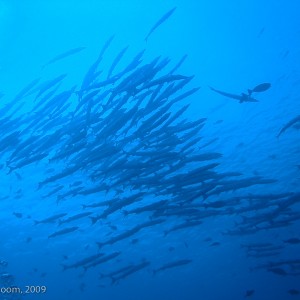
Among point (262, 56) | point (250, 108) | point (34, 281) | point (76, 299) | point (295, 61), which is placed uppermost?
point (262, 56)

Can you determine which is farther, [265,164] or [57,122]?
[265,164]

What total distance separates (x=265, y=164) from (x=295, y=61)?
1220 cm

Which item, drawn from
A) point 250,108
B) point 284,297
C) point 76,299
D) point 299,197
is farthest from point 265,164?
point 76,299

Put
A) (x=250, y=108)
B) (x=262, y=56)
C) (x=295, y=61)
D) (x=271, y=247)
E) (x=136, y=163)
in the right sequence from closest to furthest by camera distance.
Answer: (x=136, y=163), (x=271, y=247), (x=250, y=108), (x=295, y=61), (x=262, y=56)

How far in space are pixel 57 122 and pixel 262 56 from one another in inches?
Result: 930

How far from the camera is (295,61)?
26.4 metres

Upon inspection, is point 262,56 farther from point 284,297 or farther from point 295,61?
point 284,297

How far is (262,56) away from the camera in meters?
30.1

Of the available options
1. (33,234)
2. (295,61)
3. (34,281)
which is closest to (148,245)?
(33,234)

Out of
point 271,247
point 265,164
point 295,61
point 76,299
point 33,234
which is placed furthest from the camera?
point 76,299

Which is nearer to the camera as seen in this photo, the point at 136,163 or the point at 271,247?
the point at 136,163

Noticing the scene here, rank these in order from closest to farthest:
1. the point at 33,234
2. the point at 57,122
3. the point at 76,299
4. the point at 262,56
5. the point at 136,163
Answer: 1. the point at 136,163
2. the point at 57,122
3. the point at 33,234
4. the point at 262,56
5. the point at 76,299

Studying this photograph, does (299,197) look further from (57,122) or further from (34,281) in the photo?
(34,281)

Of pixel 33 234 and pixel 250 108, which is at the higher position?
pixel 250 108
